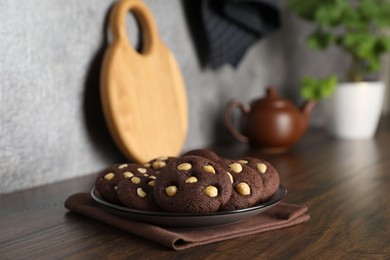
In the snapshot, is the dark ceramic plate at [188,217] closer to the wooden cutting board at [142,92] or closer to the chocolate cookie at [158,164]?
the chocolate cookie at [158,164]

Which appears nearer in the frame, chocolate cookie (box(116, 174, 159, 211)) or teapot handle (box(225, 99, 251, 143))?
chocolate cookie (box(116, 174, 159, 211))

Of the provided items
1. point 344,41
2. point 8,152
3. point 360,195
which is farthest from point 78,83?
point 344,41

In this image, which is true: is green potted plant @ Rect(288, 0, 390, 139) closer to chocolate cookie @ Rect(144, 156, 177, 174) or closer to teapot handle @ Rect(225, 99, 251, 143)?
teapot handle @ Rect(225, 99, 251, 143)

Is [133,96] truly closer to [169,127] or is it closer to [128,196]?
[169,127]

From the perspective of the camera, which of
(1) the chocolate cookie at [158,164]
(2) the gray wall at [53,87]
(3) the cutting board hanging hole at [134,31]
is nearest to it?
(1) the chocolate cookie at [158,164]

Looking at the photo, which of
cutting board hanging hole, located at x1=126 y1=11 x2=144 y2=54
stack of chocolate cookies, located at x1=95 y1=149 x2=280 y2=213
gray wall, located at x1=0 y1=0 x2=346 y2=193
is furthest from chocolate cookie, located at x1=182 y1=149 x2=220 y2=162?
cutting board hanging hole, located at x1=126 y1=11 x2=144 y2=54

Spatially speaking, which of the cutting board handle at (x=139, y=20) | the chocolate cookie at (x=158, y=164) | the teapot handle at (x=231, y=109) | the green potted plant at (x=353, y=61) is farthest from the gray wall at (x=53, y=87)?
the green potted plant at (x=353, y=61)
